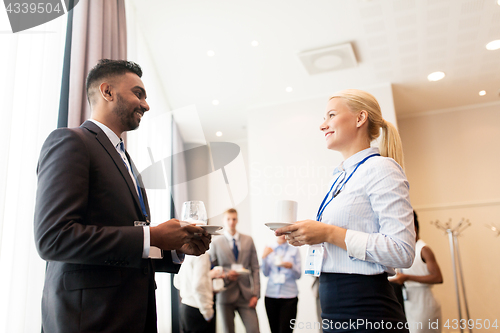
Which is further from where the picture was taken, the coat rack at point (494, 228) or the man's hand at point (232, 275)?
the coat rack at point (494, 228)

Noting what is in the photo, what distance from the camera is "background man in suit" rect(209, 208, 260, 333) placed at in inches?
153

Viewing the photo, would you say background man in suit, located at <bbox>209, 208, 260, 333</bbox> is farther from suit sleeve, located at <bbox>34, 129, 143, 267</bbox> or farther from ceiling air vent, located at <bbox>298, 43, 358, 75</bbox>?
suit sleeve, located at <bbox>34, 129, 143, 267</bbox>

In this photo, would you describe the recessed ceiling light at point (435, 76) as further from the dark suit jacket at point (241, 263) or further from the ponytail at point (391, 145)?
the ponytail at point (391, 145)

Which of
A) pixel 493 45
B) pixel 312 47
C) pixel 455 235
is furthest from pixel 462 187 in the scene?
pixel 312 47

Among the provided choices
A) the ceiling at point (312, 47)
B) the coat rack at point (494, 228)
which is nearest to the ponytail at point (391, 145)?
the ceiling at point (312, 47)

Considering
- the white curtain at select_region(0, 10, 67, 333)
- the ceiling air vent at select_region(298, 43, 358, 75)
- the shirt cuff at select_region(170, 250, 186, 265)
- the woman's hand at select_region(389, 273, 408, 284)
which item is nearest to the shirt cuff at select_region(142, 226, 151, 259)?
the shirt cuff at select_region(170, 250, 186, 265)

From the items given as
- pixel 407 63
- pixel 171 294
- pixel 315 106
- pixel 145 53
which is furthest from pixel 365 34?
pixel 171 294

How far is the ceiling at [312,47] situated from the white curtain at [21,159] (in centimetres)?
194

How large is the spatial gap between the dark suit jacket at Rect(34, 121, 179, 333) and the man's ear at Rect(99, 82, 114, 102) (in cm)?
32

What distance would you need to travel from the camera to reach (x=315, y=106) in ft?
18.3

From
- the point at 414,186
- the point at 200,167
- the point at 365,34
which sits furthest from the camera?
the point at 200,167

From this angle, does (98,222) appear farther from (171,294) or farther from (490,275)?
(490,275)

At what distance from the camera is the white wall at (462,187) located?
5.47m

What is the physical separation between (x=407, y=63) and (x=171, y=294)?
4392mm
